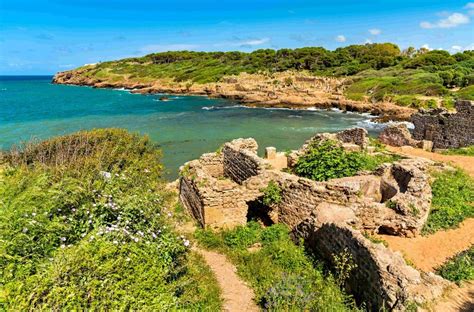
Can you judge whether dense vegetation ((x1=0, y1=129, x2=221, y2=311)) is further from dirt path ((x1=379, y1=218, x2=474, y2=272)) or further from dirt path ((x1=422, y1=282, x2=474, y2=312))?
dirt path ((x1=379, y1=218, x2=474, y2=272))

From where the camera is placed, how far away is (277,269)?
826 centimetres

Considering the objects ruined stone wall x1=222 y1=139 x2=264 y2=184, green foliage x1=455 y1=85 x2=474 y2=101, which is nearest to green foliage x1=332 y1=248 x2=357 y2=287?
ruined stone wall x1=222 y1=139 x2=264 y2=184

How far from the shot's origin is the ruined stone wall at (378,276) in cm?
592

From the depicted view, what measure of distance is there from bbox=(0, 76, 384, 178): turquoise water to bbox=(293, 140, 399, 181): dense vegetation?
1380cm

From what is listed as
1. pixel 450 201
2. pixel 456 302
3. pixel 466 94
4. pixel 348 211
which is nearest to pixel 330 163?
pixel 348 211

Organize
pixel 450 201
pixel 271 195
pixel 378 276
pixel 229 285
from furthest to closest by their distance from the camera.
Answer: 1. pixel 450 201
2. pixel 271 195
3. pixel 229 285
4. pixel 378 276

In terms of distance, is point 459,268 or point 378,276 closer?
point 378,276

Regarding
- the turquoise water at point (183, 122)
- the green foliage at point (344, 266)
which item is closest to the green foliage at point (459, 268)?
the green foliage at point (344, 266)

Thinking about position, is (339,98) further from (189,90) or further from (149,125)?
(189,90)

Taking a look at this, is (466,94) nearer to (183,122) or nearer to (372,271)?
(183,122)

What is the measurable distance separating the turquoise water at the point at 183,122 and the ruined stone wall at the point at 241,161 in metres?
11.1

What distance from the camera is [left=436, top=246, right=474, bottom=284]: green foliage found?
6.76 m

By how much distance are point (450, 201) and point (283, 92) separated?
5832cm

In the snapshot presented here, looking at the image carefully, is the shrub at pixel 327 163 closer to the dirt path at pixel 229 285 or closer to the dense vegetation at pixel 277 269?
the dense vegetation at pixel 277 269
